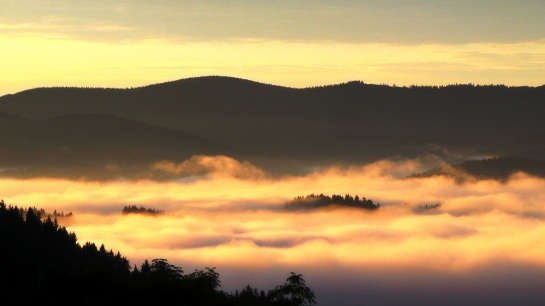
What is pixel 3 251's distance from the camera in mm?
166500

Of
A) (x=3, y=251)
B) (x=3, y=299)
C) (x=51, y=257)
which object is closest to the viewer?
(x=3, y=299)

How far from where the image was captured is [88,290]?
10788cm

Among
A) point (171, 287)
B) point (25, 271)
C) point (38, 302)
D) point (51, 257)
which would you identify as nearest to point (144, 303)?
point (171, 287)

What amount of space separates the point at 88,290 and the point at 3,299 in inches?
495

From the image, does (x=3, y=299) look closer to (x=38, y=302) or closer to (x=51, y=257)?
(x=38, y=302)

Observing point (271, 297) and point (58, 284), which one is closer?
point (271, 297)

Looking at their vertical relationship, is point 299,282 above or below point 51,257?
below

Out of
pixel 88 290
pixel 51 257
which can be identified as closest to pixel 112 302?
pixel 88 290

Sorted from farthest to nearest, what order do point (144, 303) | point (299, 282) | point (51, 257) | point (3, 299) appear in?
point (51, 257) < point (3, 299) < point (144, 303) < point (299, 282)

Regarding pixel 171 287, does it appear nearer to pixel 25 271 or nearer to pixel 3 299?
pixel 3 299

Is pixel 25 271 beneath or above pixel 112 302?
above

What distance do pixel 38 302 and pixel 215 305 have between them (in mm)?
15271

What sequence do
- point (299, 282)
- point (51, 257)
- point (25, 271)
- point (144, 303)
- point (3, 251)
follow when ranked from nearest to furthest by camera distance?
point (299, 282), point (144, 303), point (25, 271), point (3, 251), point (51, 257)

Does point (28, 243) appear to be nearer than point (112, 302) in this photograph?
No
